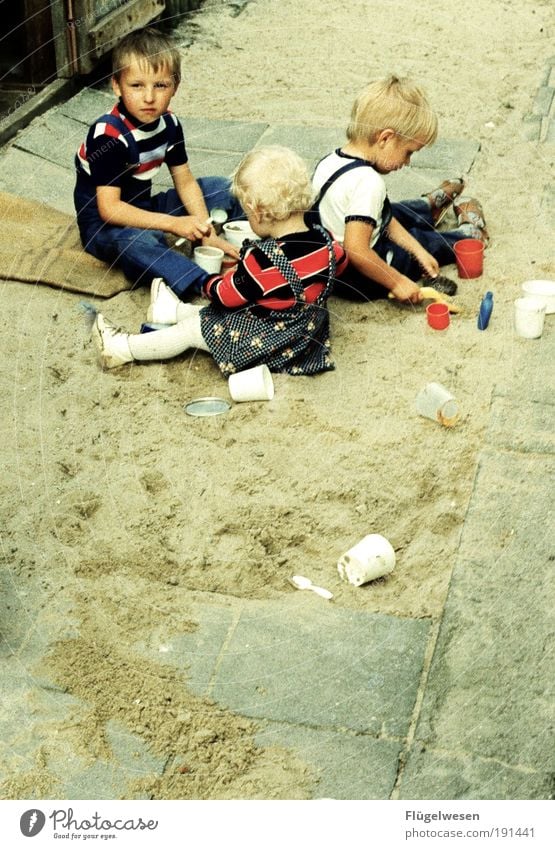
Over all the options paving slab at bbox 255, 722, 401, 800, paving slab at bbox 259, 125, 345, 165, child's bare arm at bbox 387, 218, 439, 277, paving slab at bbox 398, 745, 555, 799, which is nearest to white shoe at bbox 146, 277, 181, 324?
child's bare arm at bbox 387, 218, 439, 277

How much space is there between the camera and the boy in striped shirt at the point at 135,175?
4.48 metres

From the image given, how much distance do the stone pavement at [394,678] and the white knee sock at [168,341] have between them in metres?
1.18

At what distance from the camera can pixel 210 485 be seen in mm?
3506

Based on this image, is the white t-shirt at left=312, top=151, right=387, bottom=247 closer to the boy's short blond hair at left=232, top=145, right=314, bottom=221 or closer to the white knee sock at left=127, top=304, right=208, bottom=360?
the boy's short blond hair at left=232, top=145, right=314, bottom=221

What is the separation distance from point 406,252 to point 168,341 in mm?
1126

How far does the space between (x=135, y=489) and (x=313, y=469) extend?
562mm

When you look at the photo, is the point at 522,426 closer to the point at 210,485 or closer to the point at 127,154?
the point at 210,485

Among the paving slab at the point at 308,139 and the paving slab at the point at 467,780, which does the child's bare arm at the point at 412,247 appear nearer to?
the paving slab at the point at 308,139

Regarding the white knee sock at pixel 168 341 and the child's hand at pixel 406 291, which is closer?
the white knee sock at pixel 168 341

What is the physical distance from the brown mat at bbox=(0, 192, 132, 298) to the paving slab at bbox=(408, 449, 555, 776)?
1.88m

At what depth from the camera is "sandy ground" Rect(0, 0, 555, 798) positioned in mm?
2801

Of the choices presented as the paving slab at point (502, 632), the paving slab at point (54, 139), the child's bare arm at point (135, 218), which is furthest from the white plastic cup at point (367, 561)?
the paving slab at point (54, 139)

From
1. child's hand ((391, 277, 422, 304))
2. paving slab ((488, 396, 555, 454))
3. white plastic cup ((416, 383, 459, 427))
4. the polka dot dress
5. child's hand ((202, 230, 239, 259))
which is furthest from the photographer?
child's hand ((202, 230, 239, 259))
